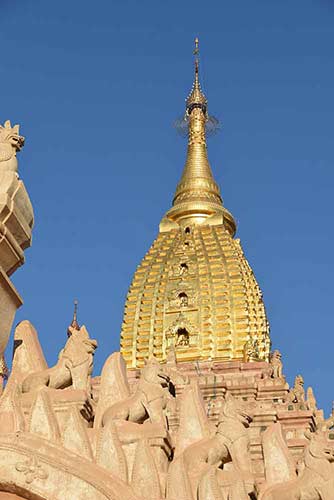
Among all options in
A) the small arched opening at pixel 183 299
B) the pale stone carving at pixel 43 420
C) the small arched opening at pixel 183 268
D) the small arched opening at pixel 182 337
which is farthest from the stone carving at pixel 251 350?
the pale stone carving at pixel 43 420

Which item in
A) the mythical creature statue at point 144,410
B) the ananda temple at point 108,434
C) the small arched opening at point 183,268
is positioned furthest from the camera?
the small arched opening at point 183,268

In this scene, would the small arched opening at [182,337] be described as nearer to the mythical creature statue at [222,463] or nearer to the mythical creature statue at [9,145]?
the mythical creature statue at [9,145]

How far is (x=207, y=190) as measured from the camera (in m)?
54.8

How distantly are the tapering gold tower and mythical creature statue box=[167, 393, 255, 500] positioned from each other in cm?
3469

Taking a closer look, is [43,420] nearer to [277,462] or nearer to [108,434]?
[108,434]

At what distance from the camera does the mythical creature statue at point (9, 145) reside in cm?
1143

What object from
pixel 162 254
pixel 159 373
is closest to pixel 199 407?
pixel 159 373

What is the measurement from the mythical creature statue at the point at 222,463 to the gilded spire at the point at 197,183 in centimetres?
4218

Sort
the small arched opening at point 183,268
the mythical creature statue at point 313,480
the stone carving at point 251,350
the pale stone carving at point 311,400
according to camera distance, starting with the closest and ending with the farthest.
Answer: the mythical creature statue at point 313,480
the pale stone carving at point 311,400
the stone carving at point 251,350
the small arched opening at point 183,268

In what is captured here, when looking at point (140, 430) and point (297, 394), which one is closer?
point (140, 430)

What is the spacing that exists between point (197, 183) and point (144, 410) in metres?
45.3

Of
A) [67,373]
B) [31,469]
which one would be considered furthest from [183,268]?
[31,469]

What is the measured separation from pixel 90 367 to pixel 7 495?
2.15m

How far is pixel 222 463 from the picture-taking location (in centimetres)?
994
